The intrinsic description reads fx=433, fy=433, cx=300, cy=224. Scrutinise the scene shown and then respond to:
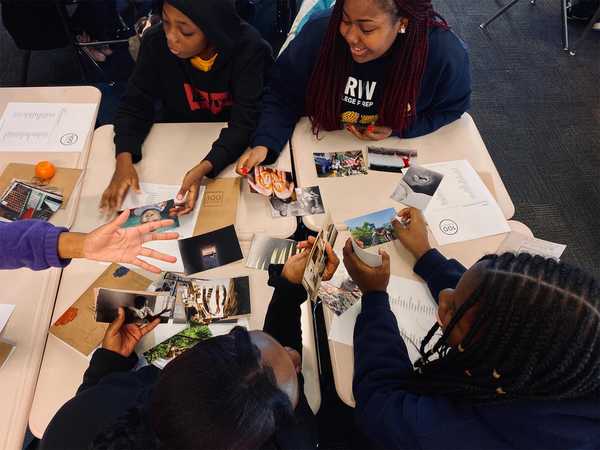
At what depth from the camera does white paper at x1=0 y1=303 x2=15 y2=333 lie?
1180 mm

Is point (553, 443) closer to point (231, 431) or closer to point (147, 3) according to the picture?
point (231, 431)

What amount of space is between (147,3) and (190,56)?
4.36 feet

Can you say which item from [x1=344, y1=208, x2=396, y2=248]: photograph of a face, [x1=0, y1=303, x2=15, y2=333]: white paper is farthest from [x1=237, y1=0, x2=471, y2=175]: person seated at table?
[x1=0, y1=303, x2=15, y2=333]: white paper

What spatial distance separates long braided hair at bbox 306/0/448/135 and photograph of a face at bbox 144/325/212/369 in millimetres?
869

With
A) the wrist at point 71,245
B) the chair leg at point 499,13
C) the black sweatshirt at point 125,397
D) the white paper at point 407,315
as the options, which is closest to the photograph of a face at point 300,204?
the black sweatshirt at point 125,397

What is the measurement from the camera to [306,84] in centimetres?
162

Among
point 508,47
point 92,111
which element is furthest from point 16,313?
point 508,47

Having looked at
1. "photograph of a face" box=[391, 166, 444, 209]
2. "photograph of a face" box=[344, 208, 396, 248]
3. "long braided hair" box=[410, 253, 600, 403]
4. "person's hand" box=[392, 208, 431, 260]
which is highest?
"long braided hair" box=[410, 253, 600, 403]

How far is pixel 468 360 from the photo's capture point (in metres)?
0.94

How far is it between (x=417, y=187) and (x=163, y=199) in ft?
2.84

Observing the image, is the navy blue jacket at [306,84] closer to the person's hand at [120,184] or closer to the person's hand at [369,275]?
A: the person's hand at [120,184]

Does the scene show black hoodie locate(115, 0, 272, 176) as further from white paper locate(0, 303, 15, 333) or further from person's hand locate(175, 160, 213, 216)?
white paper locate(0, 303, 15, 333)

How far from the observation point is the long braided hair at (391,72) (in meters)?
1.40

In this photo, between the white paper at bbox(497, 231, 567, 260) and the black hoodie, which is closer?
the white paper at bbox(497, 231, 567, 260)
